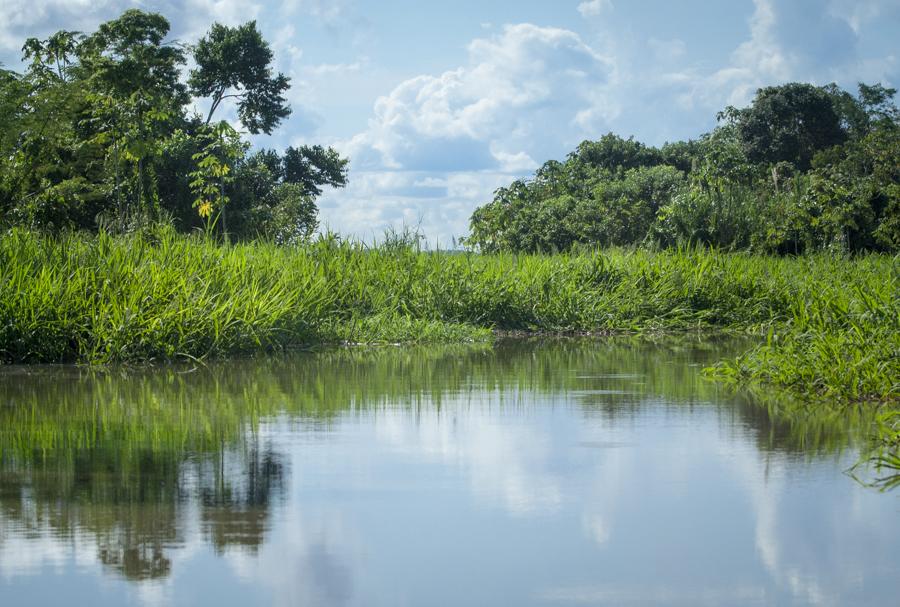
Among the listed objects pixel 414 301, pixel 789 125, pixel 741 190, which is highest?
pixel 789 125

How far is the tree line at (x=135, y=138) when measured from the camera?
23547 millimetres

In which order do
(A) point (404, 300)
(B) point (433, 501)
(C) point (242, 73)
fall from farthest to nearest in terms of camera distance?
(C) point (242, 73) < (A) point (404, 300) < (B) point (433, 501)

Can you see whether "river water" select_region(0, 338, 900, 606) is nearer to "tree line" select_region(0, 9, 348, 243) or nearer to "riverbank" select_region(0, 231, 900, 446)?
"riverbank" select_region(0, 231, 900, 446)

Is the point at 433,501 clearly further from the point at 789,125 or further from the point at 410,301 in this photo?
the point at 789,125

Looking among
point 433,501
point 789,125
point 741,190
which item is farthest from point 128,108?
point 789,125

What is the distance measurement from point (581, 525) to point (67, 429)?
4004mm

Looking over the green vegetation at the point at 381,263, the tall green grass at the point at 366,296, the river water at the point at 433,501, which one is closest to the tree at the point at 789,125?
the green vegetation at the point at 381,263

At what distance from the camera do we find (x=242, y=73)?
49.9 m

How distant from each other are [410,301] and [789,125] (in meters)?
40.5

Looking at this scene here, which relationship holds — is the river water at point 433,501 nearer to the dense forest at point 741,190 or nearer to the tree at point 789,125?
the dense forest at point 741,190

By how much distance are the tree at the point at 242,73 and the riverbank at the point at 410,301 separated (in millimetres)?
31745

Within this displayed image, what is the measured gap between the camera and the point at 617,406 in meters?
8.79

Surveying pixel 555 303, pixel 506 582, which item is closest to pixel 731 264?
pixel 555 303

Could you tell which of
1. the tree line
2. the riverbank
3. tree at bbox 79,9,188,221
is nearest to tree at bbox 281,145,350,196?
the tree line
